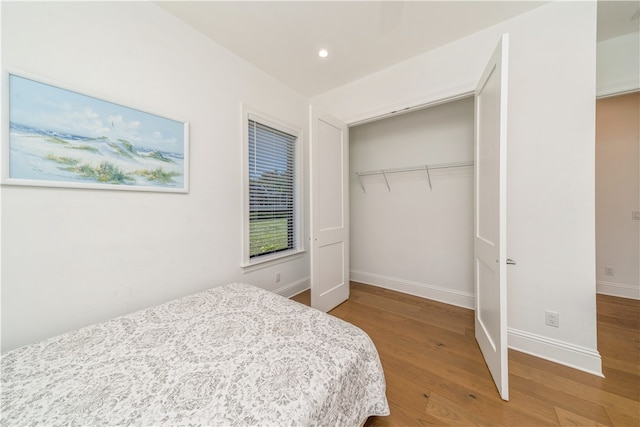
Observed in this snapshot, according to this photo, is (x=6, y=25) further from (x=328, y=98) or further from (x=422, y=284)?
(x=422, y=284)

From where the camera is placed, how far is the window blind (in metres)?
2.49

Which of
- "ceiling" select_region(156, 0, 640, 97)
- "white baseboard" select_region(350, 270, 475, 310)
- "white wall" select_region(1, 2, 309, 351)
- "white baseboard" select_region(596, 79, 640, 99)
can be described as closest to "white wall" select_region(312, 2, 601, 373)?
"ceiling" select_region(156, 0, 640, 97)

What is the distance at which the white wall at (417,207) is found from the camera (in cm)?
260

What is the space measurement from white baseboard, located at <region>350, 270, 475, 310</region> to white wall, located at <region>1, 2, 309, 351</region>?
186 centimetres

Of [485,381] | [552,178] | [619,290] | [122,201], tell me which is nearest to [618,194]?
[619,290]

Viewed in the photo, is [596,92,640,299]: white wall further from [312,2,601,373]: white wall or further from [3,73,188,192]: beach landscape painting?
[3,73,188,192]: beach landscape painting

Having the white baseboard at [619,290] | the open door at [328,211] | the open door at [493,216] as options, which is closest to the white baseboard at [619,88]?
the open door at [493,216]

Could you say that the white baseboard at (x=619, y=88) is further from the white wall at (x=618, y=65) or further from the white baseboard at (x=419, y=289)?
the white baseboard at (x=419, y=289)

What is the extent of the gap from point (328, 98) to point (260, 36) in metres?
1.18

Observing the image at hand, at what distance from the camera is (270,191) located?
268 centimetres

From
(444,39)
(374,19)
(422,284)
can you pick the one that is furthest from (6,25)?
(422,284)

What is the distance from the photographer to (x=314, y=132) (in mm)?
2270

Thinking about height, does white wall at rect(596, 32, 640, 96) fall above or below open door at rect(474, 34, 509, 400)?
above

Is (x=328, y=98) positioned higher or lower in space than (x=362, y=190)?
higher
